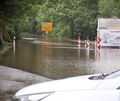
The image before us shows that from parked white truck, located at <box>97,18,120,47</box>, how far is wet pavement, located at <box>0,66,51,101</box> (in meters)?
27.2

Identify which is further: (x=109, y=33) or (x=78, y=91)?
(x=109, y=33)

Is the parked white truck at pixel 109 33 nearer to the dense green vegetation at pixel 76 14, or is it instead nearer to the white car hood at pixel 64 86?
the dense green vegetation at pixel 76 14

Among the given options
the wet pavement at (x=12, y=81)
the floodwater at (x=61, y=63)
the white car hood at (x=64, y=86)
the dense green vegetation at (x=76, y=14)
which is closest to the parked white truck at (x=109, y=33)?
the floodwater at (x=61, y=63)

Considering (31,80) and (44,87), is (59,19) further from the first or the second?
(44,87)

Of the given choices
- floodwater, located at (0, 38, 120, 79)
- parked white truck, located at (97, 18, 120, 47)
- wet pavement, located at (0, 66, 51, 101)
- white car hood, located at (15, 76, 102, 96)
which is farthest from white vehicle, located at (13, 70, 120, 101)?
parked white truck, located at (97, 18, 120, 47)

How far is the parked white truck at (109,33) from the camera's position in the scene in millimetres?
42719

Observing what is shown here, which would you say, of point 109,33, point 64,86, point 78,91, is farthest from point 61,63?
point 109,33

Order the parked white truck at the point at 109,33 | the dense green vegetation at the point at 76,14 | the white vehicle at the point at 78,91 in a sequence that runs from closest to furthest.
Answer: the white vehicle at the point at 78,91 → the parked white truck at the point at 109,33 → the dense green vegetation at the point at 76,14

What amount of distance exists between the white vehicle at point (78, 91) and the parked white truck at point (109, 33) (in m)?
37.0

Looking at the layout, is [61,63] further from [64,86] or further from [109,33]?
[109,33]

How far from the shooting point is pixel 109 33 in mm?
43406

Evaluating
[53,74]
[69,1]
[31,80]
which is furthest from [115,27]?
[69,1]

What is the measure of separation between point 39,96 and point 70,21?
7644 cm

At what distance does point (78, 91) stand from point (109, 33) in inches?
1534
